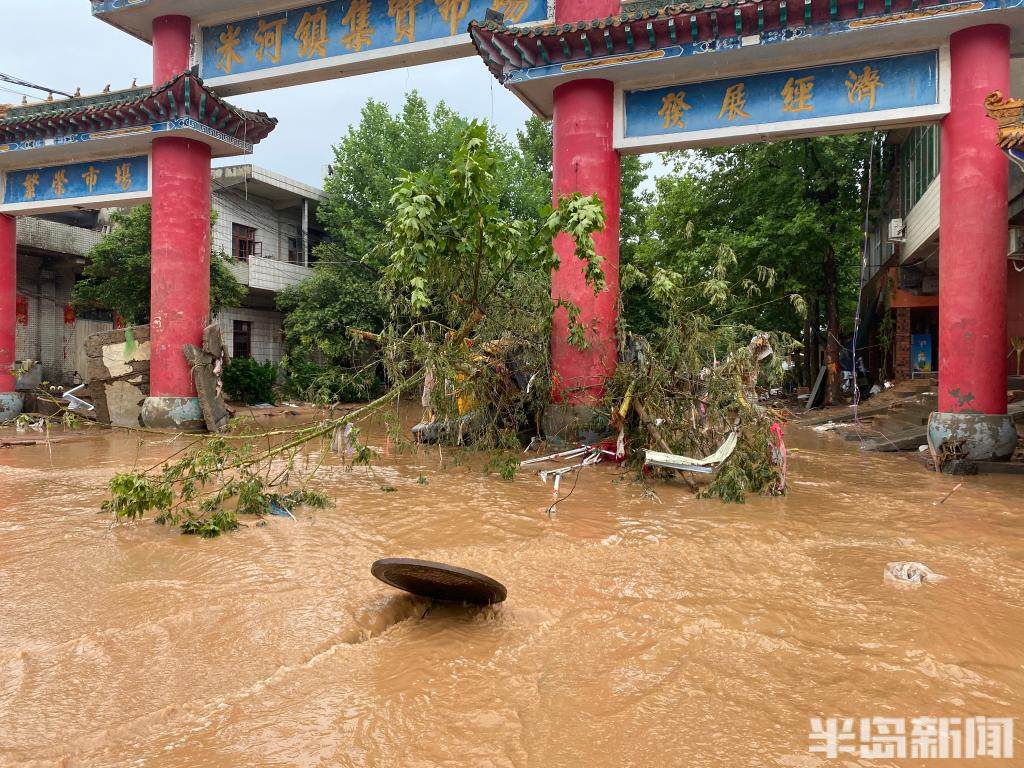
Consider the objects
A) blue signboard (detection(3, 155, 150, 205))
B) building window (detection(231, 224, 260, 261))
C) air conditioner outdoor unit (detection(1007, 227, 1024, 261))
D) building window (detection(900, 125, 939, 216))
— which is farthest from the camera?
building window (detection(231, 224, 260, 261))

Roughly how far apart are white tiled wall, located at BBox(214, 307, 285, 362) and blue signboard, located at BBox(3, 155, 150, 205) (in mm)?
8103

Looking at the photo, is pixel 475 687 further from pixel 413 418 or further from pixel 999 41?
pixel 413 418

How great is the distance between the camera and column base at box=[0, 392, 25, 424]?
14508 millimetres

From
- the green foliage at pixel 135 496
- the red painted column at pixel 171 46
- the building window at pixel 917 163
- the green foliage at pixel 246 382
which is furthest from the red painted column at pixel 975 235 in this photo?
the green foliage at pixel 246 382

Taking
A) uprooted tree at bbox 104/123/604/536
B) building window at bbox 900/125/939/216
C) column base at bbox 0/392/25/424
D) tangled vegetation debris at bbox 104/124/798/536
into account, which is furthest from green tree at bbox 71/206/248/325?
building window at bbox 900/125/939/216

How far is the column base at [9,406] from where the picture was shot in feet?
47.6

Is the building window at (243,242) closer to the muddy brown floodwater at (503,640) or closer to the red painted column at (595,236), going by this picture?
the red painted column at (595,236)

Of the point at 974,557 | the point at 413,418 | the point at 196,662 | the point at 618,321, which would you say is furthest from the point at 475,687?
the point at 413,418

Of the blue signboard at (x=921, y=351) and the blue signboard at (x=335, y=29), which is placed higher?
the blue signboard at (x=335, y=29)

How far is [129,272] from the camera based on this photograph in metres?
17.1

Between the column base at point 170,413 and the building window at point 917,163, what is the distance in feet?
48.7

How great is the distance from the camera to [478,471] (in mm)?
7973

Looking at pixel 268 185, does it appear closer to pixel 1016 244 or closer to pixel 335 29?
pixel 335 29

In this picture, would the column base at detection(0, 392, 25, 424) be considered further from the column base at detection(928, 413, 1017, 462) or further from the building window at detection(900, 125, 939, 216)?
the building window at detection(900, 125, 939, 216)
